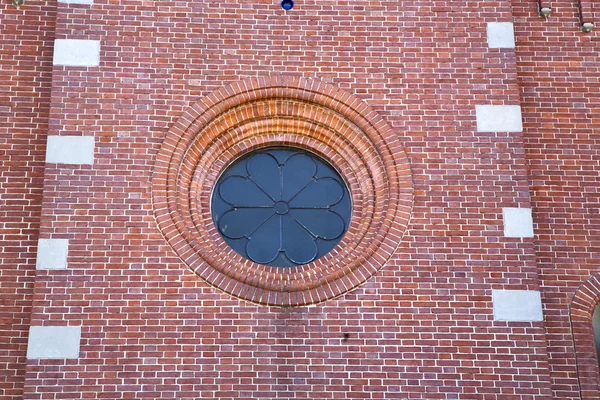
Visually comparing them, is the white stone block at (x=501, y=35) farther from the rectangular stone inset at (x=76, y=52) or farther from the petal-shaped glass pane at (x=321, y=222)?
the rectangular stone inset at (x=76, y=52)

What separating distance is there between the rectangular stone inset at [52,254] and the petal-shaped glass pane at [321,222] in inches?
101

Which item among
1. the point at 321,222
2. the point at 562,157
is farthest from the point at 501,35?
the point at 321,222

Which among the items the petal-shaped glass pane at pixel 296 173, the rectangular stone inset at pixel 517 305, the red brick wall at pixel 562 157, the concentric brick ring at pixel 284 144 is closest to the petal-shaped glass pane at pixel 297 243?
the concentric brick ring at pixel 284 144

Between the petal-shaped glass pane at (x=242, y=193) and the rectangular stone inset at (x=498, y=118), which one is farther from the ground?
the rectangular stone inset at (x=498, y=118)

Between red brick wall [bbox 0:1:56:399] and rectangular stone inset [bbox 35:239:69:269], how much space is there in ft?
1.42

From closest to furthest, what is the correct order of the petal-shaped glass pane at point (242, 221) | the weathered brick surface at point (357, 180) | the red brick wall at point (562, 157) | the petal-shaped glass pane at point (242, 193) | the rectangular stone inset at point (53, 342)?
the rectangular stone inset at point (53, 342), the weathered brick surface at point (357, 180), the red brick wall at point (562, 157), the petal-shaped glass pane at point (242, 221), the petal-shaped glass pane at point (242, 193)

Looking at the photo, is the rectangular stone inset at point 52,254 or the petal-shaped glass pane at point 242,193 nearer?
the rectangular stone inset at point 52,254

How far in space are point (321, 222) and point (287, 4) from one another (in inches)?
107

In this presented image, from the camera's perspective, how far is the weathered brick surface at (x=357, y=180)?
37.3 ft

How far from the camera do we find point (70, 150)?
39.9ft

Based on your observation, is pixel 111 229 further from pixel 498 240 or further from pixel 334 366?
pixel 498 240

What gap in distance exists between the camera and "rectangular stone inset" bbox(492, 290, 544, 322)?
11.7 meters

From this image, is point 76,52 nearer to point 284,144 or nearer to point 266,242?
point 284,144

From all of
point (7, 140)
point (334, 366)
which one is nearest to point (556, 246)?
point (334, 366)
